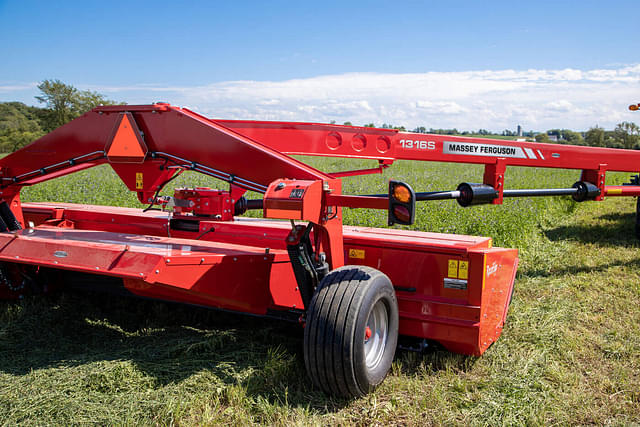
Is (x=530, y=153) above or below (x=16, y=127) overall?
below

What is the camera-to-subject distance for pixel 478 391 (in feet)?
11.6

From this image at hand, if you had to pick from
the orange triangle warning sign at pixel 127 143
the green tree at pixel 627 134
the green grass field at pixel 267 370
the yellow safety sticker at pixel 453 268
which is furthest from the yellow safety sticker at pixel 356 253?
the green tree at pixel 627 134

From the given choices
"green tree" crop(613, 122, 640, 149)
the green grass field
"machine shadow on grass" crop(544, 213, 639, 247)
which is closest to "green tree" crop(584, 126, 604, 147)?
"green tree" crop(613, 122, 640, 149)

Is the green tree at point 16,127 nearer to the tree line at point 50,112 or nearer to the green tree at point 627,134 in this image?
the tree line at point 50,112

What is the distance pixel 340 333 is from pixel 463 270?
1.24 metres

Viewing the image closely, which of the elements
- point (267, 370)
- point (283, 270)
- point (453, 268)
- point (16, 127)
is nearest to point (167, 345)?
point (267, 370)

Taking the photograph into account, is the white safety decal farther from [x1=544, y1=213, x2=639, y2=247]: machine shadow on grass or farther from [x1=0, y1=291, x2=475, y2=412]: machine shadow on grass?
[x1=544, y1=213, x2=639, y2=247]: machine shadow on grass

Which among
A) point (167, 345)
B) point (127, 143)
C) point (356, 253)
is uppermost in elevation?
point (127, 143)

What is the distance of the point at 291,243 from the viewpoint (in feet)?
11.2

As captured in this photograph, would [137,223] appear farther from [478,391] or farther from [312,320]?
[478,391]

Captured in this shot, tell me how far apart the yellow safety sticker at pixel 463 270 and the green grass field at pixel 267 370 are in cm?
64

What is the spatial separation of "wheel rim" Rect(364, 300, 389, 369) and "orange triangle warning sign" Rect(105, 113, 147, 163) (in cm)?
193

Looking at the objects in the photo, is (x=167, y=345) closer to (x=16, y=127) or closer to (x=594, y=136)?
(x=594, y=136)

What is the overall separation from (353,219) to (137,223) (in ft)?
15.3
